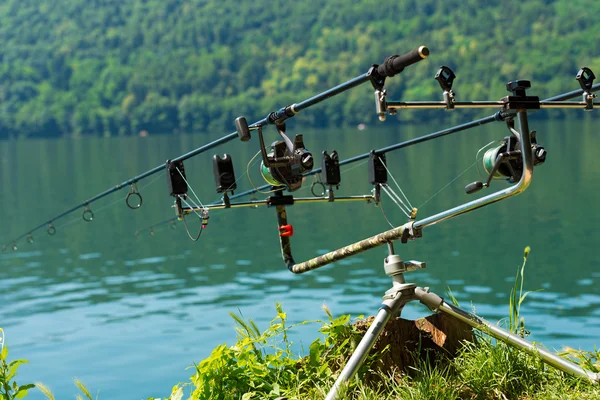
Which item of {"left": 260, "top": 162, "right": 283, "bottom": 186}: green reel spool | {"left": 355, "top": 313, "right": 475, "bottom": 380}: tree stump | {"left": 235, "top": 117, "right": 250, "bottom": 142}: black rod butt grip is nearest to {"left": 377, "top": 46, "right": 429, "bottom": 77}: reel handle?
{"left": 235, "top": 117, "right": 250, "bottom": 142}: black rod butt grip

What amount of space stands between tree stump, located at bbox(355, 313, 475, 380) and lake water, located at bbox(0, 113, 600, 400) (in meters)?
1.29

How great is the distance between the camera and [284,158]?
570 cm

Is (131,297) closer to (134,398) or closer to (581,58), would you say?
(134,398)

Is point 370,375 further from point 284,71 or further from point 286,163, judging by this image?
point 284,71

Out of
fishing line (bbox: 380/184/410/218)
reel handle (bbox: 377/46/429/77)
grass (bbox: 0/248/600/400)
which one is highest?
reel handle (bbox: 377/46/429/77)

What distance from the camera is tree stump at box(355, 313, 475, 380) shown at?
18.5 feet

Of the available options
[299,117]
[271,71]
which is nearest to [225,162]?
[299,117]

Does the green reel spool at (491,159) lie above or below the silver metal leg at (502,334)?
above

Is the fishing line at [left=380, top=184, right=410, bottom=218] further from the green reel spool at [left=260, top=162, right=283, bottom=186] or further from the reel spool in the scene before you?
the green reel spool at [left=260, top=162, right=283, bottom=186]

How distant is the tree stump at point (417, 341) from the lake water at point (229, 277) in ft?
4.22

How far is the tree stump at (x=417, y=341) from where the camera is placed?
5.64 m

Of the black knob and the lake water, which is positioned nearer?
the black knob

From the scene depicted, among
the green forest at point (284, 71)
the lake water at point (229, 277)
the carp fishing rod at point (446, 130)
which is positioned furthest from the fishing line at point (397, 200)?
the green forest at point (284, 71)

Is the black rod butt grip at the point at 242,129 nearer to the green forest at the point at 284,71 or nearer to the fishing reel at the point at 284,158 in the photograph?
the fishing reel at the point at 284,158
